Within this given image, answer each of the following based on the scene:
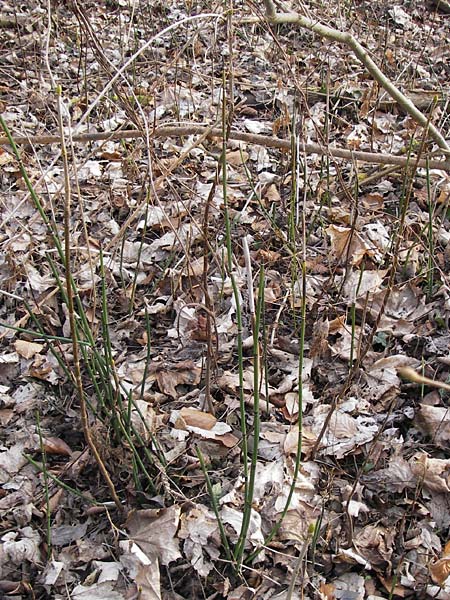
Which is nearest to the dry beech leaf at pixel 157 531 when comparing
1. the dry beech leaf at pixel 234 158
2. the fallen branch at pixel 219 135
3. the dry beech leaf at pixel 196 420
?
the dry beech leaf at pixel 196 420

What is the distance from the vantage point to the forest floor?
160cm

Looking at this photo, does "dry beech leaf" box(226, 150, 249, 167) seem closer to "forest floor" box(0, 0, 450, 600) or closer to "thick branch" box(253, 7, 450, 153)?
"forest floor" box(0, 0, 450, 600)

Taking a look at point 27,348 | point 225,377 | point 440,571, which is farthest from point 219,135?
point 440,571

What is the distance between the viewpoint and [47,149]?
3.41 metres

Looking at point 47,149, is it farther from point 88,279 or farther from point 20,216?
point 88,279

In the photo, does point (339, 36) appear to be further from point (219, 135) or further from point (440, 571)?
point (440, 571)

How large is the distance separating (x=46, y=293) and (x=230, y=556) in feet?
4.59

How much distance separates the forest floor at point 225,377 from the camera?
5.25 feet

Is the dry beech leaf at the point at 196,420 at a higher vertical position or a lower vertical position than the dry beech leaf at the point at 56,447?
higher

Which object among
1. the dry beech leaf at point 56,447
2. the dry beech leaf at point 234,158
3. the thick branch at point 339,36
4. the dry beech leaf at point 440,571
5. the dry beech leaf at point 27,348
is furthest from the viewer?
the dry beech leaf at point 234,158

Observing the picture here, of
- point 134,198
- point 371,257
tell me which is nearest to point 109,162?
point 134,198

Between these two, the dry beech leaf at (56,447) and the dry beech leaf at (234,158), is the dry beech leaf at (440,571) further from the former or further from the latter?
the dry beech leaf at (234,158)

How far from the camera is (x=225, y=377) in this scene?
2.10 m

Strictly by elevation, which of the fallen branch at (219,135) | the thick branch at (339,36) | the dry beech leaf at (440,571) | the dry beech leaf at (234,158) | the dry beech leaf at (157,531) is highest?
the thick branch at (339,36)
